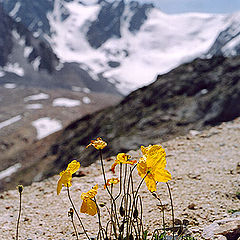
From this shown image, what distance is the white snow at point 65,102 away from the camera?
306 feet

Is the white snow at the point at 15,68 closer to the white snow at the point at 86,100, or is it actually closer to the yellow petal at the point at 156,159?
the white snow at the point at 86,100

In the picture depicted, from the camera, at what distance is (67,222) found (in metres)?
5.24

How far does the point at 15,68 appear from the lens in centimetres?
18300

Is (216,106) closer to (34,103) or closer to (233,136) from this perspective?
(233,136)

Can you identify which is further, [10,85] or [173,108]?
[10,85]

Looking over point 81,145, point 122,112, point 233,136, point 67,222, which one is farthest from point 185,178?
point 81,145

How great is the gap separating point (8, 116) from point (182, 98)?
223 ft

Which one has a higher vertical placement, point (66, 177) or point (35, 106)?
point (35, 106)

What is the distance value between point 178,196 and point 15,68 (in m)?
191

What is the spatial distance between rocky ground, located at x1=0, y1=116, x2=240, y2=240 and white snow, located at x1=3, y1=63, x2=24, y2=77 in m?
176

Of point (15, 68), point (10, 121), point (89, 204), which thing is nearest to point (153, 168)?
point (89, 204)

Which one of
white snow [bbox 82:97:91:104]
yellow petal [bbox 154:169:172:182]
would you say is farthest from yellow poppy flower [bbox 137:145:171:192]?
white snow [bbox 82:97:91:104]

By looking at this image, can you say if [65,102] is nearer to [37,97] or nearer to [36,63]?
[37,97]

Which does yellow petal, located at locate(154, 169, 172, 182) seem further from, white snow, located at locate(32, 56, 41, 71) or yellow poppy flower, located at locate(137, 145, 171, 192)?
white snow, located at locate(32, 56, 41, 71)
